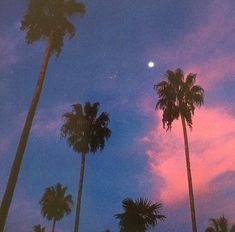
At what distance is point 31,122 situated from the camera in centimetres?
2095

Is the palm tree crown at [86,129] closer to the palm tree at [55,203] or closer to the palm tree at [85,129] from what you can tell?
the palm tree at [85,129]

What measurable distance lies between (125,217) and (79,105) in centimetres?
1244

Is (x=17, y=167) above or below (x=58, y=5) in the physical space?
below

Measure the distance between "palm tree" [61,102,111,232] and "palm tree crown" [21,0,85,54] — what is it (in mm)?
11588

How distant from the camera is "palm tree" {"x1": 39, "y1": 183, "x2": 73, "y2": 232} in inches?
2430

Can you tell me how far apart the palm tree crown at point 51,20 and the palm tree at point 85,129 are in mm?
11588

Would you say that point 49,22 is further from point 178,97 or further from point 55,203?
point 55,203

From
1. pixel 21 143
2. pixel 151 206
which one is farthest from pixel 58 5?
pixel 151 206

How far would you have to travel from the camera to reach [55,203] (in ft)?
206

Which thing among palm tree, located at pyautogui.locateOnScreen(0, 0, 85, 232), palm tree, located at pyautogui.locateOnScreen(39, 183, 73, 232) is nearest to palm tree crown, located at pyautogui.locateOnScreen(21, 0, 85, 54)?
palm tree, located at pyautogui.locateOnScreen(0, 0, 85, 232)

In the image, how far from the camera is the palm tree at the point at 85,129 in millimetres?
36062

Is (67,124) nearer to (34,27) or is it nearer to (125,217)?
(125,217)

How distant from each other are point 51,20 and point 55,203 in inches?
1717

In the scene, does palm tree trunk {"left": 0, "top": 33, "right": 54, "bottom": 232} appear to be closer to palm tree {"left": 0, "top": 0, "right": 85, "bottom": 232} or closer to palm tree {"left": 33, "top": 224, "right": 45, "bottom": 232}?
palm tree {"left": 0, "top": 0, "right": 85, "bottom": 232}
